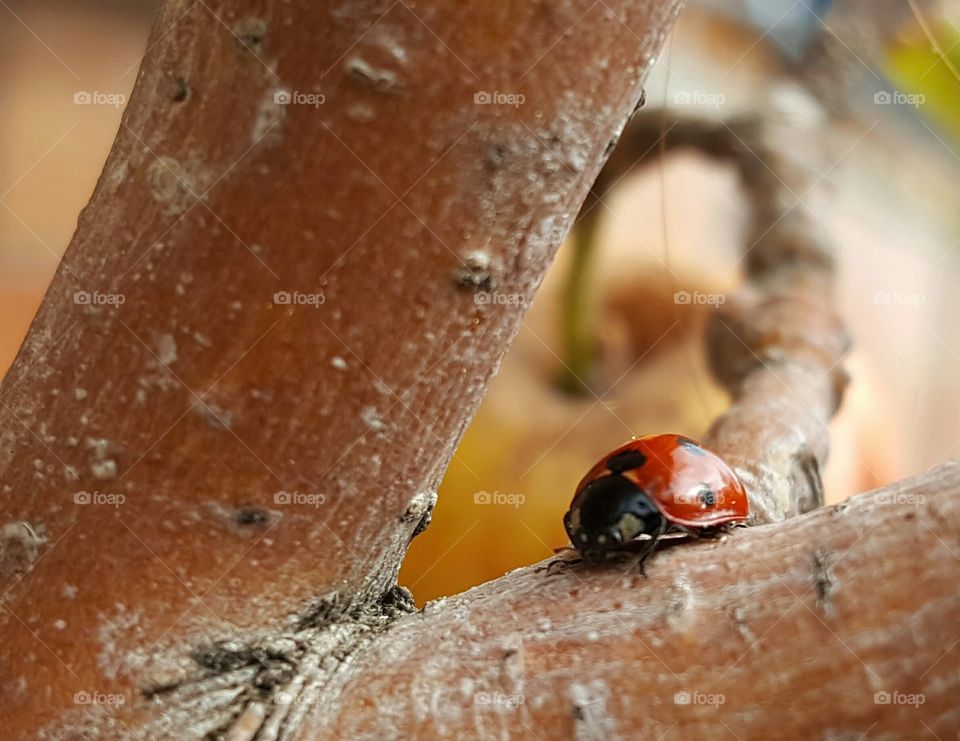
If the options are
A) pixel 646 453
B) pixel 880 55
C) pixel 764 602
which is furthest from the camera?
pixel 880 55

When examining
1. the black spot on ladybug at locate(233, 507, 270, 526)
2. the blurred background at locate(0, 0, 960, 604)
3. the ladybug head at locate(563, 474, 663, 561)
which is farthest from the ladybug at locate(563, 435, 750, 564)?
the blurred background at locate(0, 0, 960, 604)

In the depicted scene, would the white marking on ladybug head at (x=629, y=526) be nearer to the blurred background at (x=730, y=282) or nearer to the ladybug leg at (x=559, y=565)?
the ladybug leg at (x=559, y=565)

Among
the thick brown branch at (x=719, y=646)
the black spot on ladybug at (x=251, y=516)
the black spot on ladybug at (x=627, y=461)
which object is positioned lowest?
the thick brown branch at (x=719, y=646)

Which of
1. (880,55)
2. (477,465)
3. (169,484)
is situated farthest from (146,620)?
(880,55)

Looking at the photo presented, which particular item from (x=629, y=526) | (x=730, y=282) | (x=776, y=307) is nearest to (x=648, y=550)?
(x=629, y=526)

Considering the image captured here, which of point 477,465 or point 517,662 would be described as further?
point 477,465

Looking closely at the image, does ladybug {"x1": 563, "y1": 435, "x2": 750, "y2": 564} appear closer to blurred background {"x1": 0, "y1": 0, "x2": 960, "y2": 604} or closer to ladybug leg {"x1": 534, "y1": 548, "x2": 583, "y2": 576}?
ladybug leg {"x1": 534, "y1": 548, "x2": 583, "y2": 576}

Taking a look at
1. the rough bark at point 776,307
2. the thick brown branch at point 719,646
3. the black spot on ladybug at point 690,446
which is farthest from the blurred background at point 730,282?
the thick brown branch at point 719,646

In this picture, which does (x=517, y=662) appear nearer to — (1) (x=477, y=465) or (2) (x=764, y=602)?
(2) (x=764, y=602)
